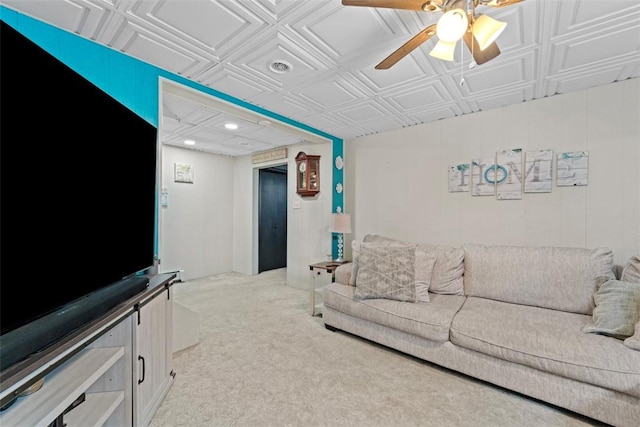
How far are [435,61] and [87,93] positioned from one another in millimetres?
2180

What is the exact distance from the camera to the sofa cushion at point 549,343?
1527 mm

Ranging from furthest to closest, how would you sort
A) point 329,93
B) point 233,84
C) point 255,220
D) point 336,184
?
point 255,220 < point 336,184 < point 329,93 < point 233,84

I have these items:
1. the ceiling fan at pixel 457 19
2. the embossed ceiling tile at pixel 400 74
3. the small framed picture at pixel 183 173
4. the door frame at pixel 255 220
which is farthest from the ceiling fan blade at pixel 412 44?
the small framed picture at pixel 183 173

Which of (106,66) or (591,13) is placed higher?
(591,13)

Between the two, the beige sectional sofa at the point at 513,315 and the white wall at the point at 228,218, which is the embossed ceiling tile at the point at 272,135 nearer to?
the white wall at the point at 228,218

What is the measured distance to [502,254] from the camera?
255 cm

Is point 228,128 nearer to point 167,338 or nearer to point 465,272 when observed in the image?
point 167,338

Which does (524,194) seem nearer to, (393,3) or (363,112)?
→ (363,112)


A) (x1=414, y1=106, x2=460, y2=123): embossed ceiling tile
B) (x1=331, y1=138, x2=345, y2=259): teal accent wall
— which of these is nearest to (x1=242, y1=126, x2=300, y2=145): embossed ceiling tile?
(x1=331, y1=138, x2=345, y2=259): teal accent wall

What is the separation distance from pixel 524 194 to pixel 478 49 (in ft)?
6.14

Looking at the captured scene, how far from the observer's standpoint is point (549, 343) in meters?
1.71

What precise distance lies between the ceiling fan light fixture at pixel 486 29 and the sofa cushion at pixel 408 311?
1.84 meters

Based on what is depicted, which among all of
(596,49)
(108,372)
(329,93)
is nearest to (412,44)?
(329,93)

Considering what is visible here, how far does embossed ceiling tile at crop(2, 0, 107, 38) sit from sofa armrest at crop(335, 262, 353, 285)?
2757mm
